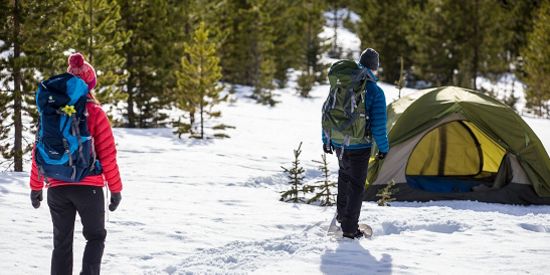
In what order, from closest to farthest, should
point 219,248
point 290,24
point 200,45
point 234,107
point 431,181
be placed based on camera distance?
point 219,248 < point 431,181 < point 200,45 < point 234,107 < point 290,24

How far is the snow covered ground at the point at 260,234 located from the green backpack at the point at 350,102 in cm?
117

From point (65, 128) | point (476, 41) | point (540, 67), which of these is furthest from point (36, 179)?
point (476, 41)

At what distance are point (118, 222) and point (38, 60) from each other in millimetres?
4920

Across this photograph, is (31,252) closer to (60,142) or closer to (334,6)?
(60,142)

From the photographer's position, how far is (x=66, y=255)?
4066 mm

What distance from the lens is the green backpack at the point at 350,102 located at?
5941 mm

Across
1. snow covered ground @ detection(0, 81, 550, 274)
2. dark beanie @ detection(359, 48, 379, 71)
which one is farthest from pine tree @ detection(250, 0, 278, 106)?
dark beanie @ detection(359, 48, 379, 71)

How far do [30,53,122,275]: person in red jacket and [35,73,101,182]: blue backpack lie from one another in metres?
0.07

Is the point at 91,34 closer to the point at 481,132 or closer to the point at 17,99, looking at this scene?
the point at 17,99

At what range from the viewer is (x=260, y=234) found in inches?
260

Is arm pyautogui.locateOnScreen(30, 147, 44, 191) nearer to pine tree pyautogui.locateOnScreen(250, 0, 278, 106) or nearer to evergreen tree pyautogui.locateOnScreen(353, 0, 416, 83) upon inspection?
pine tree pyautogui.locateOnScreen(250, 0, 278, 106)

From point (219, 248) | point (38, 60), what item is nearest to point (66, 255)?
point (219, 248)

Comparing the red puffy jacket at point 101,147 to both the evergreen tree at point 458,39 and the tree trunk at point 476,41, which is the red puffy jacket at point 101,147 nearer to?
the evergreen tree at point 458,39

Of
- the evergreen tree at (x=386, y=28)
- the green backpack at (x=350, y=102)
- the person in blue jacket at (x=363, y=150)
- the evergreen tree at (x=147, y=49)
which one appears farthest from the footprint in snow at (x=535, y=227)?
the evergreen tree at (x=386, y=28)
